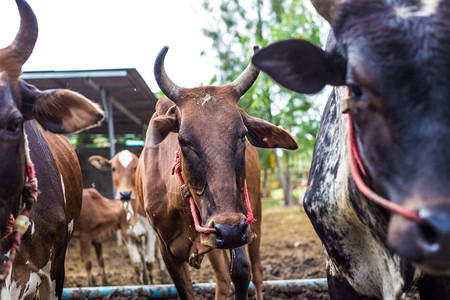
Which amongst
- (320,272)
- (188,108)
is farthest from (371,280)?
(320,272)

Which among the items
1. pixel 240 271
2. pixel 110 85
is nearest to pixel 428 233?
pixel 240 271

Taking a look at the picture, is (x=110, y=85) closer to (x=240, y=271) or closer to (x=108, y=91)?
(x=108, y=91)

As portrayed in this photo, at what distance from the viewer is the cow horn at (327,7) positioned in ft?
7.62

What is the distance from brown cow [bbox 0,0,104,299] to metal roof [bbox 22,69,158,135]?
5.28m

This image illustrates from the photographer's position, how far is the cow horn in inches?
91.5

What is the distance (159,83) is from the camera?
344cm

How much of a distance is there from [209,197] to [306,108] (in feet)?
43.0

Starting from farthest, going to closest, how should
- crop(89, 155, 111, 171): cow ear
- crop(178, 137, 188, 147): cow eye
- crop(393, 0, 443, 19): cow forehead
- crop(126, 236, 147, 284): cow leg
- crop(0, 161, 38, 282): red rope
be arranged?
crop(89, 155, 111, 171): cow ear, crop(126, 236, 147, 284): cow leg, crop(178, 137, 188, 147): cow eye, crop(0, 161, 38, 282): red rope, crop(393, 0, 443, 19): cow forehead

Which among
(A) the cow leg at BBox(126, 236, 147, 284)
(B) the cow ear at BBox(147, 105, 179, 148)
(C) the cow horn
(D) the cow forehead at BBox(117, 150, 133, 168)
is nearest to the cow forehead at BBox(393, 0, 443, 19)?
(C) the cow horn

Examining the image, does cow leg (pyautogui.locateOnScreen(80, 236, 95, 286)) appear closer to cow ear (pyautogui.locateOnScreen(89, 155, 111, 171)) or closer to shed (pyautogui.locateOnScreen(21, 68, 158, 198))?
cow ear (pyautogui.locateOnScreen(89, 155, 111, 171))

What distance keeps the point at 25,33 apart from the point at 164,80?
1.13m

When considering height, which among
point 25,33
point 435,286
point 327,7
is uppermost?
point 327,7

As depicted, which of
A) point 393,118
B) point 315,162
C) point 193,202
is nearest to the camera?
point 393,118

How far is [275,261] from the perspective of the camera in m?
7.46
